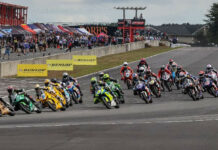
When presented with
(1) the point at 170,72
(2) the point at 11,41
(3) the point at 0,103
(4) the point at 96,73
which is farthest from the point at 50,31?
(3) the point at 0,103

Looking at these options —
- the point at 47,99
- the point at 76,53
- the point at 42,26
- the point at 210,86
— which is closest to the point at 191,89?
the point at 210,86

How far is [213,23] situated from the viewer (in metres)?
165

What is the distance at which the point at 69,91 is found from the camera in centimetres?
2448

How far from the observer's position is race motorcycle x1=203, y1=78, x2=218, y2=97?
2573 centimetres

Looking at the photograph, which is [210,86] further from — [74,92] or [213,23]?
[213,23]

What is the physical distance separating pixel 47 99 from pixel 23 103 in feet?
3.24

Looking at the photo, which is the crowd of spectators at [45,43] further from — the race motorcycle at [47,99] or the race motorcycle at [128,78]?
A: the race motorcycle at [47,99]

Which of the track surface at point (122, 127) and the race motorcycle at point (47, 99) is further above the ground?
the race motorcycle at point (47, 99)

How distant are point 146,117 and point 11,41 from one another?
38765mm

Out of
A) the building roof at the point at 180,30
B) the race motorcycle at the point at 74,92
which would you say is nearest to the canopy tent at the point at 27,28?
the race motorcycle at the point at 74,92

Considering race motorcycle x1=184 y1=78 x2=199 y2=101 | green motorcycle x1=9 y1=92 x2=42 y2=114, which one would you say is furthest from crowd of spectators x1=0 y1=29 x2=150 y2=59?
green motorcycle x1=9 y1=92 x2=42 y2=114

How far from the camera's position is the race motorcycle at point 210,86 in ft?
84.4

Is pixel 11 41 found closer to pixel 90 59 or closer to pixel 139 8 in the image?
pixel 90 59

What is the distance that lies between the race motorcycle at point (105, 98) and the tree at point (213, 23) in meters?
137
